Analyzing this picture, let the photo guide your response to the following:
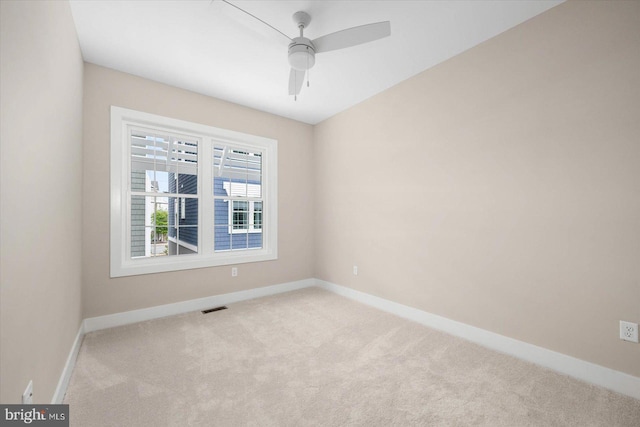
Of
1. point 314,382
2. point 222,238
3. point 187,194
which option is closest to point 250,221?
point 222,238

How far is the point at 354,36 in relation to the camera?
2.00 meters

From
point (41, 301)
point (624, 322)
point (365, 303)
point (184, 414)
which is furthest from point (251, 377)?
point (624, 322)

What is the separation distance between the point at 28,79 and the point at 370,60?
2633 millimetres

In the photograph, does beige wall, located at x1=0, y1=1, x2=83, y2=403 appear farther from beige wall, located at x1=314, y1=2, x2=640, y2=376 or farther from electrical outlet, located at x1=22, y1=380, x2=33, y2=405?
beige wall, located at x1=314, y1=2, x2=640, y2=376

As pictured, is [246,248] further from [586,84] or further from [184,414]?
[586,84]

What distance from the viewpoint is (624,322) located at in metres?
1.82

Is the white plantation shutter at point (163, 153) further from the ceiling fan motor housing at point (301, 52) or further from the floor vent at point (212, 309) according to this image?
the ceiling fan motor housing at point (301, 52)

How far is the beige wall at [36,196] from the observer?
105 centimetres

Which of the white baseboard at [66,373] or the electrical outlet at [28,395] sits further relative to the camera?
the white baseboard at [66,373]

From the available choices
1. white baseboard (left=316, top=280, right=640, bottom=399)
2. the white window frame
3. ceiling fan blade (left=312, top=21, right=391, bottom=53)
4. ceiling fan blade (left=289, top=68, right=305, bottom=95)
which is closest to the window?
the white window frame

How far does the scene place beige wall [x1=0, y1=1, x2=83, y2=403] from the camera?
3.46 feet

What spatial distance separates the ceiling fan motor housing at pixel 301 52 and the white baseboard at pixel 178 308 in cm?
299

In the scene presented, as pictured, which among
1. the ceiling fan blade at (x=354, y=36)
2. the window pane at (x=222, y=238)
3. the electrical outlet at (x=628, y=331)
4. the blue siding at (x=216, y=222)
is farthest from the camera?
the window pane at (x=222, y=238)

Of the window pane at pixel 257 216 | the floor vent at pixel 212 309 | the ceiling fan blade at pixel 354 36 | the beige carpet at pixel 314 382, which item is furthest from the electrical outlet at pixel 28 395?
the window pane at pixel 257 216
